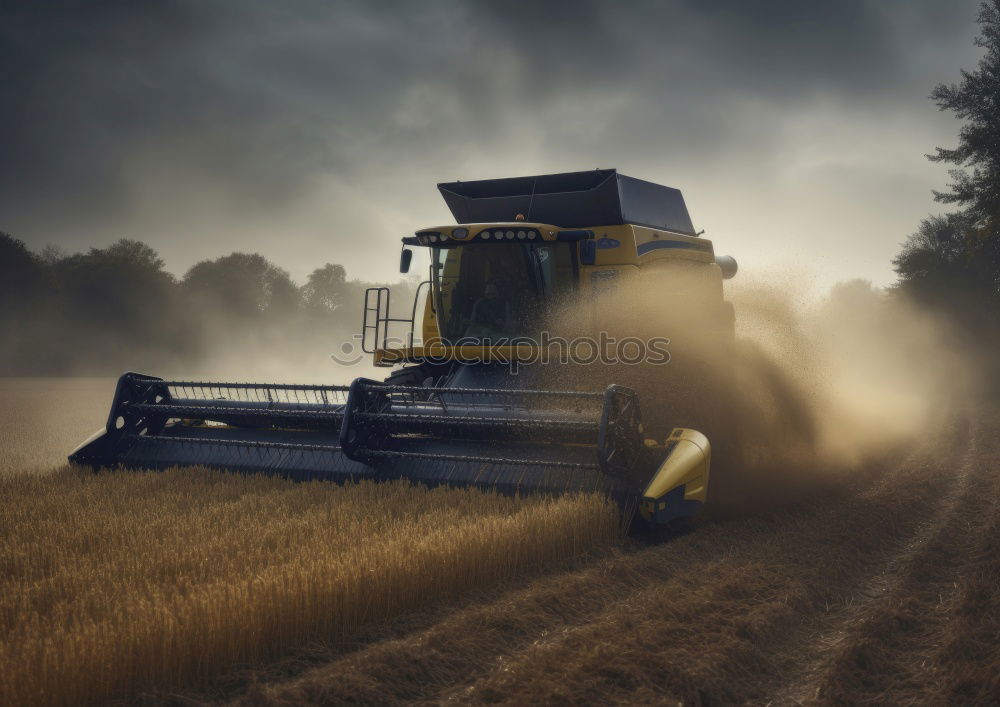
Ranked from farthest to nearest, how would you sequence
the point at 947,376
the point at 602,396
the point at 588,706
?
1. the point at 947,376
2. the point at 602,396
3. the point at 588,706

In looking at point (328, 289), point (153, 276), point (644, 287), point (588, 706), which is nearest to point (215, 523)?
point (588, 706)

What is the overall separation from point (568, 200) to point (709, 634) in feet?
16.5

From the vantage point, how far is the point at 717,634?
3533 millimetres

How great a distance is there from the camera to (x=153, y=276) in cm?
3897

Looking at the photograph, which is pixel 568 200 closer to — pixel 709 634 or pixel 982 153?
pixel 709 634

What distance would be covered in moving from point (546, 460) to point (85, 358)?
35.0m

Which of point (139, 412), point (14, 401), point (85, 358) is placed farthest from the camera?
point (85, 358)

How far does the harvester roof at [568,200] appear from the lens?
7664mm

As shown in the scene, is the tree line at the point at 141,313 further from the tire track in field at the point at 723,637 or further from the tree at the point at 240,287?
the tire track in field at the point at 723,637

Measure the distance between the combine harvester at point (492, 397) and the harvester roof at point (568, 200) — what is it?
0.05 ft

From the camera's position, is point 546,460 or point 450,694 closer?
point 450,694

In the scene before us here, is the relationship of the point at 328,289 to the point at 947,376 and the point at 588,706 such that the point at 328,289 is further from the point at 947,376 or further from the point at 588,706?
the point at 588,706
